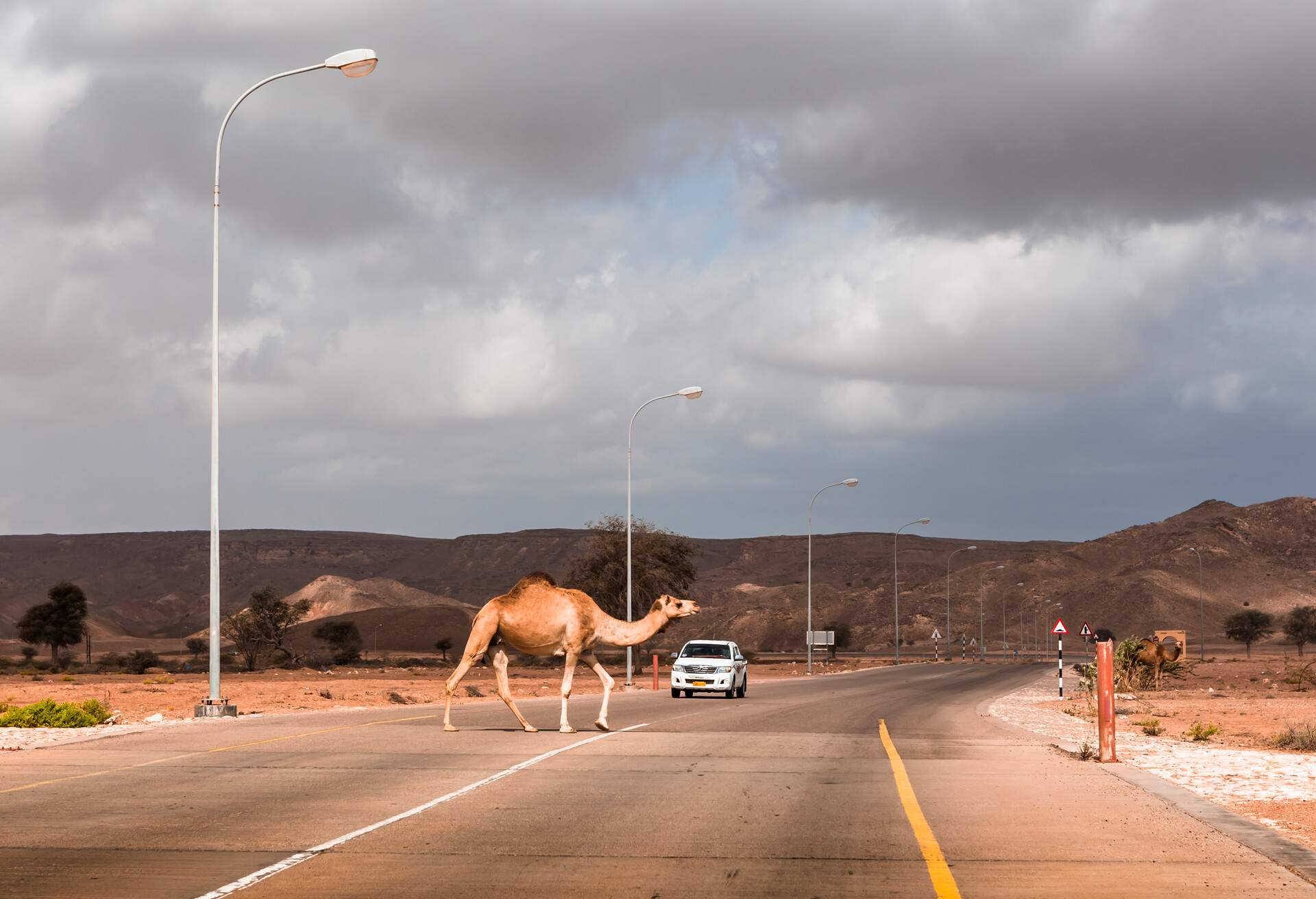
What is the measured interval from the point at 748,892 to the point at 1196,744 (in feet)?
58.7

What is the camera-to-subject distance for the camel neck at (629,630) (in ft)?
72.1

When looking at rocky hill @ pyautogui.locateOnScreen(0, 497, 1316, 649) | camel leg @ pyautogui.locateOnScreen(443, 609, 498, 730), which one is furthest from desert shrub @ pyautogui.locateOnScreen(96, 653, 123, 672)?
camel leg @ pyautogui.locateOnScreen(443, 609, 498, 730)

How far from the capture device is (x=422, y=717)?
85.5ft

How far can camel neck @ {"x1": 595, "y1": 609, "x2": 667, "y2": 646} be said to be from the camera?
22.0 m

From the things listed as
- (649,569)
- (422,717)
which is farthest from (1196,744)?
(649,569)

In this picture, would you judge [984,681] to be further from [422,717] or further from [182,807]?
[182,807]

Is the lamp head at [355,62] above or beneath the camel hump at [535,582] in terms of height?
above

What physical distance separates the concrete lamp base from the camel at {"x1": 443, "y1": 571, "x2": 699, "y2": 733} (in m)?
6.37

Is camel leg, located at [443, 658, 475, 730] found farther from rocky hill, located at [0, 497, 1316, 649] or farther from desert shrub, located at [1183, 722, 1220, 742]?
rocky hill, located at [0, 497, 1316, 649]

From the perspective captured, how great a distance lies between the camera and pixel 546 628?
69.2 ft

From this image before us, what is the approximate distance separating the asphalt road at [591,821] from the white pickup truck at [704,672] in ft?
57.3

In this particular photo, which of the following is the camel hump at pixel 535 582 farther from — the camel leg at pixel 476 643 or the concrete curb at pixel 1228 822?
the concrete curb at pixel 1228 822

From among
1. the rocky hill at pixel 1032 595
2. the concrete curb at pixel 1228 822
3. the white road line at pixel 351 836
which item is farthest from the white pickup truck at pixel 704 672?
the rocky hill at pixel 1032 595

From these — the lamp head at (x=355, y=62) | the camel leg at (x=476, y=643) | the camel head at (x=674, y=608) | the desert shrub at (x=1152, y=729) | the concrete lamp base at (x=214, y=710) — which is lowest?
the desert shrub at (x=1152, y=729)
